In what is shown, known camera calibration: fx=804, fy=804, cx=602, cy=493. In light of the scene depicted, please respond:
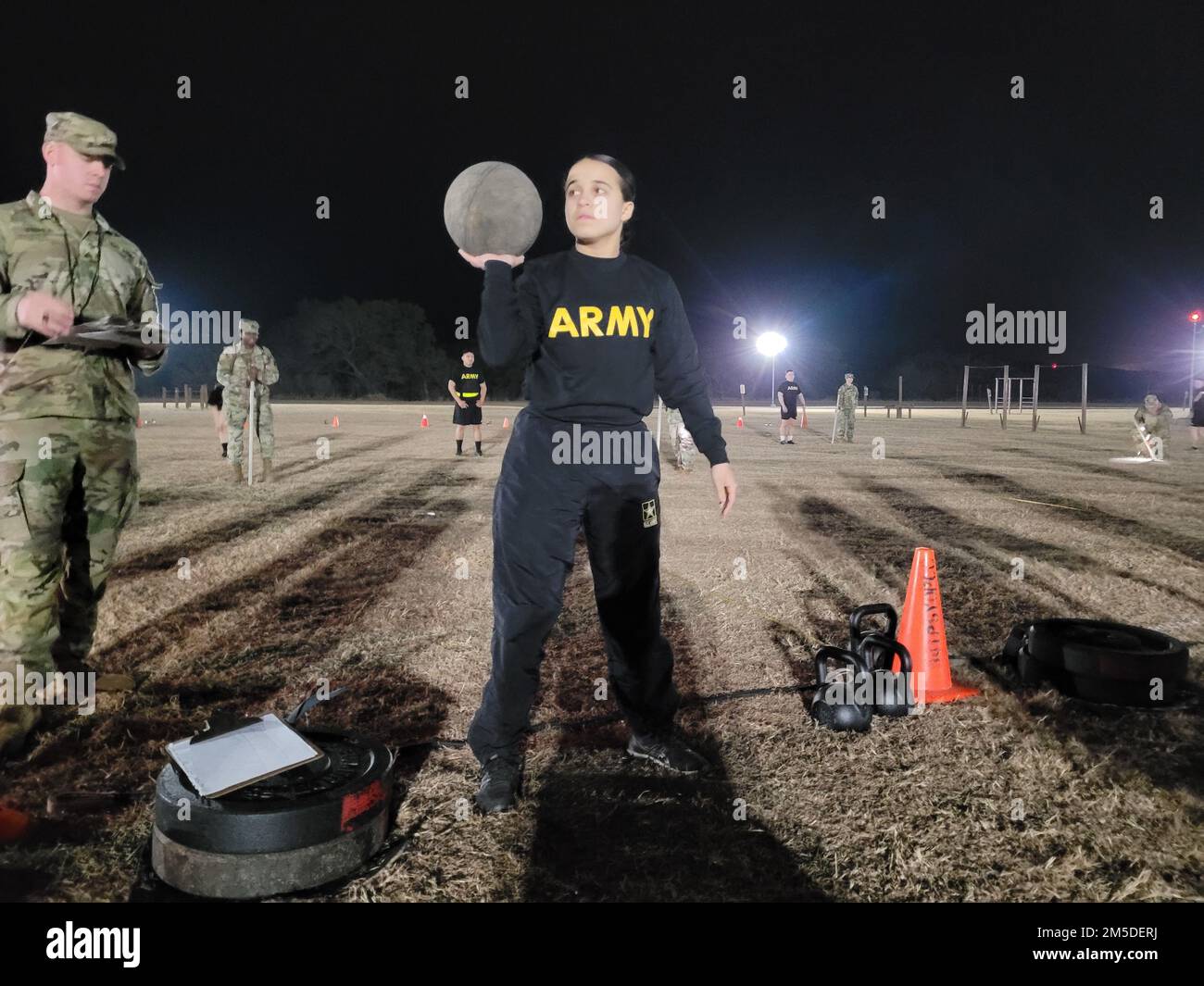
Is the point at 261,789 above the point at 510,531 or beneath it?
beneath

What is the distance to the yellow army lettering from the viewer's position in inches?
115

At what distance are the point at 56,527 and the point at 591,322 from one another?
255 centimetres

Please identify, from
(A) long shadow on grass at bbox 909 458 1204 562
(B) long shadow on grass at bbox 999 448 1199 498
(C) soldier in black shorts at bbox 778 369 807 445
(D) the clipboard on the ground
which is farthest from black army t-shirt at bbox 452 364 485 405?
(D) the clipboard on the ground

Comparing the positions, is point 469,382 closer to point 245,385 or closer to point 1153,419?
point 245,385

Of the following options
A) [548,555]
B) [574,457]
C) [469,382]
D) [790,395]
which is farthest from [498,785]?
[790,395]

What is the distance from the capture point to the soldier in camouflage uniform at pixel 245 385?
1159cm

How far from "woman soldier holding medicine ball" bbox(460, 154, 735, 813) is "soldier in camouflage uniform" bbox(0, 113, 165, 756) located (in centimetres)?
196

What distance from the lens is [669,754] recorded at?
3.36m

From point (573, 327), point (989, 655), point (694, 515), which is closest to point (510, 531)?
point (573, 327)

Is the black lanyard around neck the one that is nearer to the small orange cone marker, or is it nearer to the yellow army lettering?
the small orange cone marker

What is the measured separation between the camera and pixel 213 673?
4.46 m

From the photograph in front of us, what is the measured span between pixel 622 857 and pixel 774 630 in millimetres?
3068

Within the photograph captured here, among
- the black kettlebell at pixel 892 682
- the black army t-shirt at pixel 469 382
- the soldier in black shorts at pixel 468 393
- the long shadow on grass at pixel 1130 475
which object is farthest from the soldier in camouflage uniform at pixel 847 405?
the black kettlebell at pixel 892 682
